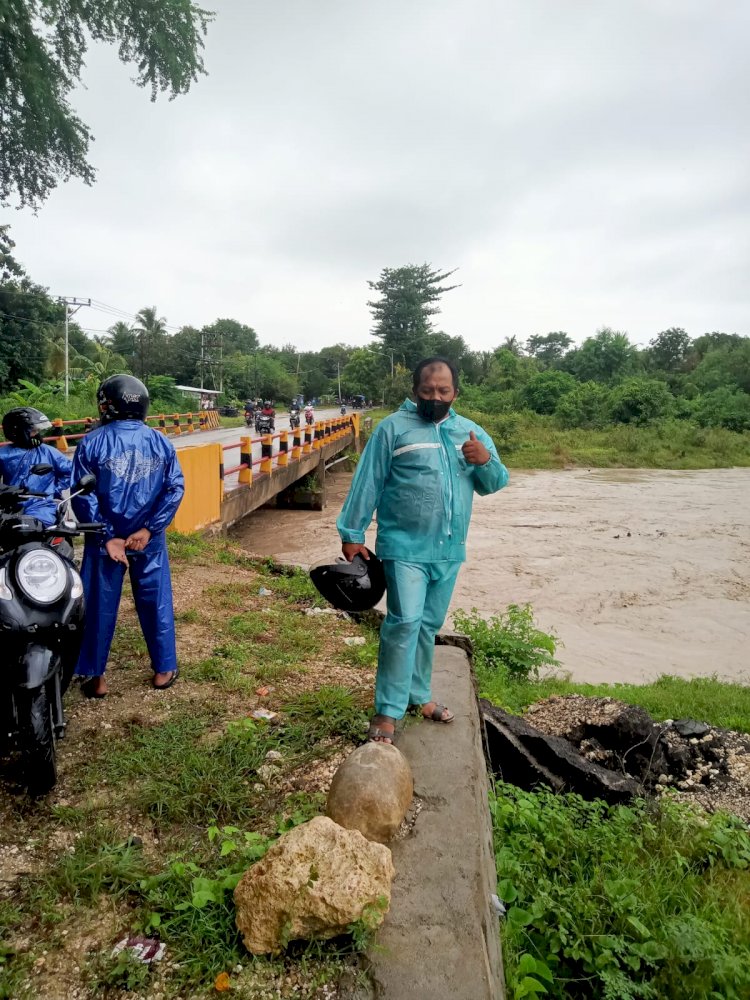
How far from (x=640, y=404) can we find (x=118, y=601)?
32659 mm

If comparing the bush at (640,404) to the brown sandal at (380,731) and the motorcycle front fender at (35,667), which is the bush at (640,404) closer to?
Answer: the brown sandal at (380,731)

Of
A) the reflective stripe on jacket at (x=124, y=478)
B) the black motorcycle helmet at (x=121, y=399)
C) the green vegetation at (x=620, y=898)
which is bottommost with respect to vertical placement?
the green vegetation at (x=620, y=898)

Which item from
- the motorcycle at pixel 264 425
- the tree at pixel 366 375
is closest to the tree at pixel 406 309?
the tree at pixel 366 375

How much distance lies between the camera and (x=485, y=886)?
184cm

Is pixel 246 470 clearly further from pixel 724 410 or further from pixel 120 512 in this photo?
pixel 724 410

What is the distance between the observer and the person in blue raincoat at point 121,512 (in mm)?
2895

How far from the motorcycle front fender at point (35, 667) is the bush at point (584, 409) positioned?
107ft

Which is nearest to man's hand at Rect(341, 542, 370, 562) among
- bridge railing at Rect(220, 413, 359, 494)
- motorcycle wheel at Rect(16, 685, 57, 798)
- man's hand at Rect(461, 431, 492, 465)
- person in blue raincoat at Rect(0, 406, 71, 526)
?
man's hand at Rect(461, 431, 492, 465)

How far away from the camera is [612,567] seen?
10070 millimetres

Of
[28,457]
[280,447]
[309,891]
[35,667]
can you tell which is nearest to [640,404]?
[280,447]

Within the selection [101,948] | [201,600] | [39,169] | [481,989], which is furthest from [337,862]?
[39,169]

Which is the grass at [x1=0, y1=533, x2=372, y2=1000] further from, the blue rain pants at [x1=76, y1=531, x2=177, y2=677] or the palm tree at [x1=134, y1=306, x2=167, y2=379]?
the palm tree at [x1=134, y1=306, x2=167, y2=379]

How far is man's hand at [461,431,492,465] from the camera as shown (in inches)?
98.7

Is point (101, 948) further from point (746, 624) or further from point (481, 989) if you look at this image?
point (746, 624)
